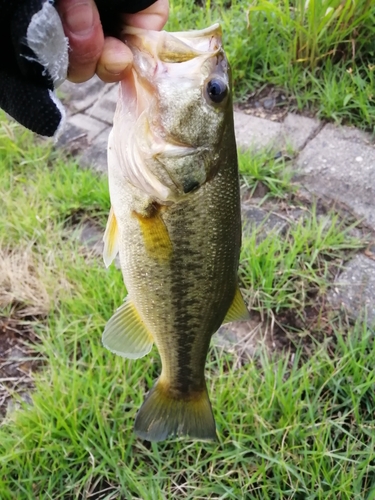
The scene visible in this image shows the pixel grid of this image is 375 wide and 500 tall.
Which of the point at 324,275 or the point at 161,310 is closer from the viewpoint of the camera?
the point at 161,310

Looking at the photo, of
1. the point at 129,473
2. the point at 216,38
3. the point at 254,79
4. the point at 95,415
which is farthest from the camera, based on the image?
the point at 254,79

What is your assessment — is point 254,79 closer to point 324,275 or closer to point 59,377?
point 324,275

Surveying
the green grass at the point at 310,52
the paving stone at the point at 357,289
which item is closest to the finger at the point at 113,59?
the paving stone at the point at 357,289

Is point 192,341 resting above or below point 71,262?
above

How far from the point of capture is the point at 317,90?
3408mm

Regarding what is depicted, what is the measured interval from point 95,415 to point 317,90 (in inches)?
92.1

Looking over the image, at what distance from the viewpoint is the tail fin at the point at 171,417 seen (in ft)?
6.01

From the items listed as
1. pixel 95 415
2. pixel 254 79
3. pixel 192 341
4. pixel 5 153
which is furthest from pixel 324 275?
pixel 5 153

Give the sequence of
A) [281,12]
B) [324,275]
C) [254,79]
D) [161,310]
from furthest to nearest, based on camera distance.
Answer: [254,79], [281,12], [324,275], [161,310]

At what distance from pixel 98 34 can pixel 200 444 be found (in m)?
1.48

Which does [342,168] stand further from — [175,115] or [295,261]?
[175,115]

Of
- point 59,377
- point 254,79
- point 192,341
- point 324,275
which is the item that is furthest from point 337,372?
point 254,79

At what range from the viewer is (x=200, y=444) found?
6.81 ft

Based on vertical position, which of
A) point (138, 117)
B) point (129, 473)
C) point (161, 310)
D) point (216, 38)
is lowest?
point (129, 473)
